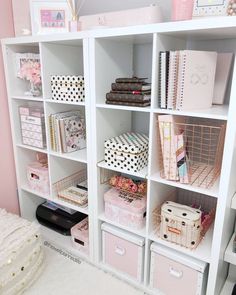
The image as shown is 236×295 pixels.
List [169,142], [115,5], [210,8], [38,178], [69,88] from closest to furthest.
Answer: [210,8]
[169,142]
[69,88]
[115,5]
[38,178]

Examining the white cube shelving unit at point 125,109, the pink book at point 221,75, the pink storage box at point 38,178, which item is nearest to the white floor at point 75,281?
the white cube shelving unit at point 125,109

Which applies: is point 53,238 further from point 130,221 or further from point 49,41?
point 49,41

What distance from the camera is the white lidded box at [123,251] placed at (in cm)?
167

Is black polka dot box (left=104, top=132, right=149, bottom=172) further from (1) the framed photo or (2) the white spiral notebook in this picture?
(1) the framed photo

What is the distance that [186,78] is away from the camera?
1249mm

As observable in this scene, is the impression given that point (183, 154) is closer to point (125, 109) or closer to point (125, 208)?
point (125, 109)

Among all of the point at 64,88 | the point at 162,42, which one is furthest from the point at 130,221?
the point at 162,42

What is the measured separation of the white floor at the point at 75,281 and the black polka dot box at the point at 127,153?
0.79 m

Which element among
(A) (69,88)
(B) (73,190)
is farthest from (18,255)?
(A) (69,88)

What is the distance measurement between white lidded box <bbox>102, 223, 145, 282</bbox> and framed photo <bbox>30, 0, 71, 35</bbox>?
53.1 inches

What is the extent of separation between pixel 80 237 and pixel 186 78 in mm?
1343

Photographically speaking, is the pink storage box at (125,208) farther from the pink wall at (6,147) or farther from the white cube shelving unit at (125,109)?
the pink wall at (6,147)

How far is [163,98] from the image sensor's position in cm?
133

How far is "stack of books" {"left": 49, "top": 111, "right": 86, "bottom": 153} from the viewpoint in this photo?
182 centimetres
